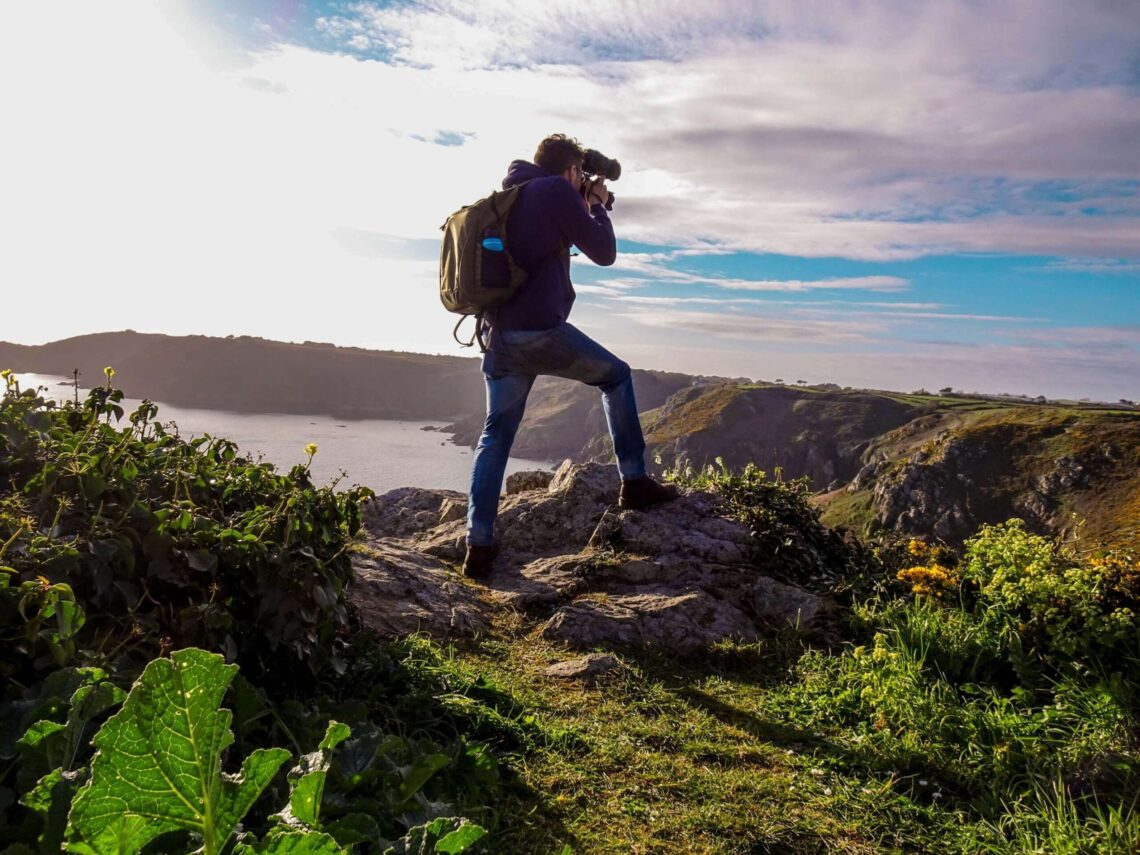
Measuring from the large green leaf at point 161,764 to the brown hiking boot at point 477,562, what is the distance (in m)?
5.29

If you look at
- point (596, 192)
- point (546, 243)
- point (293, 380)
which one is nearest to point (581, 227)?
point (546, 243)

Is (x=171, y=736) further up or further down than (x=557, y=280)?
further down

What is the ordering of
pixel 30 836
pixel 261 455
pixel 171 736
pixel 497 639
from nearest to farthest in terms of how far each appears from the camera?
pixel 171 736, pixel 30 836, pixel 261 455, pixel 497 639

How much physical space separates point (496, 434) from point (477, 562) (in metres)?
1.17

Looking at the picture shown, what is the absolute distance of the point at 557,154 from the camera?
593cm

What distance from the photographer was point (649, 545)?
6332mm

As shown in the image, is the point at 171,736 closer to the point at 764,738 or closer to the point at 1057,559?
the point at 764,738

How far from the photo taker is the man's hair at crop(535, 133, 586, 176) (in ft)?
19.4

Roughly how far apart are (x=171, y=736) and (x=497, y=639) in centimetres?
432

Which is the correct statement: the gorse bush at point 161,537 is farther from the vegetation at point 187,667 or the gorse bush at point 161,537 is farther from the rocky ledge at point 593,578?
the rocky ledge at point 593,578

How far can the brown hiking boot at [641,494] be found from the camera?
21.6ft

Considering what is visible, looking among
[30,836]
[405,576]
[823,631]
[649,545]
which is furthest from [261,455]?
[823,631]

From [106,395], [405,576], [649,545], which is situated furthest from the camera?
[649,545]

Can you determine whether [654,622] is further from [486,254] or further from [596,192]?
[596,192]
